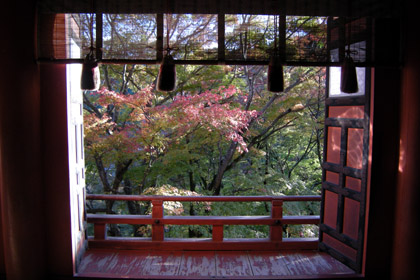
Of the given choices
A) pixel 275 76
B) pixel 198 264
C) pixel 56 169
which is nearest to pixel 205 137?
pixel 198 264

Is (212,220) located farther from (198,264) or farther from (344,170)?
(344,170)

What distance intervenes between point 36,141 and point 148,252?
1794 mm

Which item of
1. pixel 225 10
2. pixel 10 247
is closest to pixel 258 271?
pixel 10 247

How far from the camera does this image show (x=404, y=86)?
2.96 m

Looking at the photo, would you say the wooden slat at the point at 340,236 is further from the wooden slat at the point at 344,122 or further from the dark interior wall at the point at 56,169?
the dark interior wall at the point at 56,169

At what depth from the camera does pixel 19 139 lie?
277 cm

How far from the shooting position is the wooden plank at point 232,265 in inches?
129

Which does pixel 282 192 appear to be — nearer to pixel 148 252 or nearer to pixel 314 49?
pixel 148 252

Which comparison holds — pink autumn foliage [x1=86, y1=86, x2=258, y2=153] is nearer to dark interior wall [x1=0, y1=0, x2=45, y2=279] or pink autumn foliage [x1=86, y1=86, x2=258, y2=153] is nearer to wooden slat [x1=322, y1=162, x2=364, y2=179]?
wooden slat [x1=322, y1=162, x2=364, y2=179]

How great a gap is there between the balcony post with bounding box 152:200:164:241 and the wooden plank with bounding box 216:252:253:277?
74 centimetres

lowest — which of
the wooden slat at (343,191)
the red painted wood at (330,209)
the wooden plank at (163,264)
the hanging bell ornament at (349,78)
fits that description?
the wooden plank at (163,264)

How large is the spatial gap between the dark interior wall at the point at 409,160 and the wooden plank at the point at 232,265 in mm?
1474

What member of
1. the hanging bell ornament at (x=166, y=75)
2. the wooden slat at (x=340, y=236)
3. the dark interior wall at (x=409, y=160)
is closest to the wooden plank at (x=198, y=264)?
the wooden slat at (x=340, y=236)

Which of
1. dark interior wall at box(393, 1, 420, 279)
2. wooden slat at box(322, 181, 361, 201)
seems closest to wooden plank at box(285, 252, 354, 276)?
dark interior wall at box(393, 1, 420, 279)
